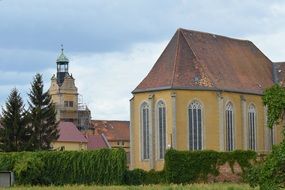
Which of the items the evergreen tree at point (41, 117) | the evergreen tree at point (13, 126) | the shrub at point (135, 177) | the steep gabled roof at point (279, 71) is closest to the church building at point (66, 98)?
the evergreen tree at point (41, 117)

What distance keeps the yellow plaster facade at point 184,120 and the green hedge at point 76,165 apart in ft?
29.9

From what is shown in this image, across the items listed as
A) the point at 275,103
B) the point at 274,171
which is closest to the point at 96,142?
the point at 275,103

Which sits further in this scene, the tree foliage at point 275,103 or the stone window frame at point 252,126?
the stone window frame at point 252,126

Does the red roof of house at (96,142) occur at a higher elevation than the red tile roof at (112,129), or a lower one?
lower

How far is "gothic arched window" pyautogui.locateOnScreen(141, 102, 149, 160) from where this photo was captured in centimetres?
6881

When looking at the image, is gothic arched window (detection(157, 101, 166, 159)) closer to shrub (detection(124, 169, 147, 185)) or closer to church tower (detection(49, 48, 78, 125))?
shrub (detection(124, 169, 147, 185))

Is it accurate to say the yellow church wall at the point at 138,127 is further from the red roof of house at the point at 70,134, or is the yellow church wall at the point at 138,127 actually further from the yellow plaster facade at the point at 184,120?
the red roof of house at the point at 70,134

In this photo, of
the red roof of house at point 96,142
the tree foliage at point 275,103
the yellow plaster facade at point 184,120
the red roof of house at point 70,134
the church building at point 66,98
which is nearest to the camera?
the tree foliage at point 275,103

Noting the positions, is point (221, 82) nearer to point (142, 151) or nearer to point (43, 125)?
point (142, 151)

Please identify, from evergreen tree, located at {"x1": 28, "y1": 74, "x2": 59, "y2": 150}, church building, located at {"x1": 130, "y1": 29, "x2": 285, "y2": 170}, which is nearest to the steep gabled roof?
church building, located at {"x1": 130, "y1": 29, "x2": 285, "y2": 170}

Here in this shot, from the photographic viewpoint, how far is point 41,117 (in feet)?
266

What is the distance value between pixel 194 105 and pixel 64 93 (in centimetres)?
6408

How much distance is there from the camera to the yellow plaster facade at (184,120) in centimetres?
6631

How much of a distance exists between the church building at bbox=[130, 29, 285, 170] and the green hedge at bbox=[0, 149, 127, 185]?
907 centimetres
